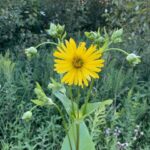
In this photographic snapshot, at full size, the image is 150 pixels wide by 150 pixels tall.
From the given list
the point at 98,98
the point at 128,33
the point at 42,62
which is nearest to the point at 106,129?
the point at 98,98

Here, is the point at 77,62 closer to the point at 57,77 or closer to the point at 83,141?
the point at 83,141

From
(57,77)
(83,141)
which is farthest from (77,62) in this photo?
(57,77)

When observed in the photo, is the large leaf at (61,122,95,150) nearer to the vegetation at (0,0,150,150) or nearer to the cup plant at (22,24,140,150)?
the cup plant at (22,24,140,150)

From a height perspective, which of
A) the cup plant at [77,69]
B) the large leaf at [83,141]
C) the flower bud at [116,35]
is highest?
the flower bud at [116,35]

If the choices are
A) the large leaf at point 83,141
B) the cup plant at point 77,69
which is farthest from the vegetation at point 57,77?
the large leaf at point 83,141

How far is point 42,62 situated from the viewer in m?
3.28

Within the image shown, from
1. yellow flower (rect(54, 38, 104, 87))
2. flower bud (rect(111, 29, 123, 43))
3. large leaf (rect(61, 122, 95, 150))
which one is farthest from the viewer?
large leaf (rect(61, 122, 95, 150))

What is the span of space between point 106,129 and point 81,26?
250 cm

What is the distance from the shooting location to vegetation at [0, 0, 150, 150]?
2363 mm

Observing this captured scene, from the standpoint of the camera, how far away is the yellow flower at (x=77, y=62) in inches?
49.4

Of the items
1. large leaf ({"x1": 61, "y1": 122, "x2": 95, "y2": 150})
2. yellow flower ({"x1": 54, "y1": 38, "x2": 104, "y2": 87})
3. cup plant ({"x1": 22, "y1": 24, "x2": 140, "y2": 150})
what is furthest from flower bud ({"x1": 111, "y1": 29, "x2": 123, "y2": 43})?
large leaf ({"x1": 61, "y1": 122, "x2": 95, "y2": 150})

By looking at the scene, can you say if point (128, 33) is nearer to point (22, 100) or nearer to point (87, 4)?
point (87, 4)

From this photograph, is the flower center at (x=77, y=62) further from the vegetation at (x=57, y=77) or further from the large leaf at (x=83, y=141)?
the large leaf at (x=83, y=141)

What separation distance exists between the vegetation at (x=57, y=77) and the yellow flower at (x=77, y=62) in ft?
0.42
